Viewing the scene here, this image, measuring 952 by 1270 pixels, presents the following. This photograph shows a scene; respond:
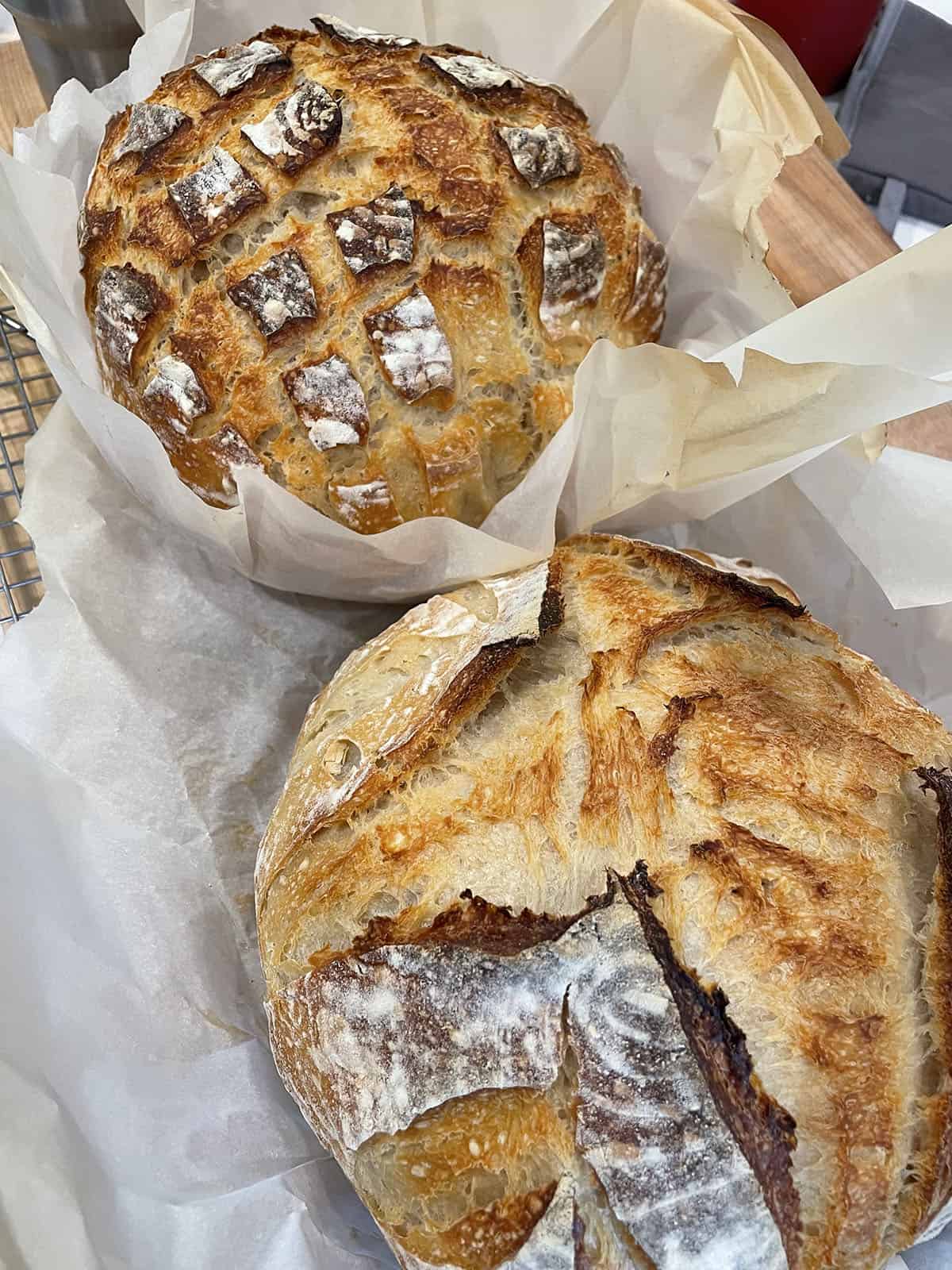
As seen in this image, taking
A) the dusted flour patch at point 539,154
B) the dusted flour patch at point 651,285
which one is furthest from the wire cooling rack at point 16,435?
the dusted flour patch at point 651,285

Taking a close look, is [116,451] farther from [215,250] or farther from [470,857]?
[470,857]

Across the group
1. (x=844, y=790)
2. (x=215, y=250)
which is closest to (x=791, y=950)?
(x=844, y=790)

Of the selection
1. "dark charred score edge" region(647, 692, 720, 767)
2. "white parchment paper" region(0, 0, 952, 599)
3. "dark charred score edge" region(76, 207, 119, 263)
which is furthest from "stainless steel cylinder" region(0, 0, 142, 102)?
"dark charred score edge" region(647, 692, 720, 767)

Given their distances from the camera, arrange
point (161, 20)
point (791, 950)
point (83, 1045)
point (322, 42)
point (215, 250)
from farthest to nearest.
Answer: point (161, 20)
point (322, 42)
point (215, 250)
point (83, 1045)
point (791, 950)

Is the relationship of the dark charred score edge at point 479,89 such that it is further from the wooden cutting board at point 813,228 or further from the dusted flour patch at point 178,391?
the wooden cutting board at point 813,228

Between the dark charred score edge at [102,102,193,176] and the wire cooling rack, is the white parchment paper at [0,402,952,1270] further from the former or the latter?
the dark charred score edge at [102,102,193,176]

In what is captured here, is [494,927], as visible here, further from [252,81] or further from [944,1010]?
[252,81]

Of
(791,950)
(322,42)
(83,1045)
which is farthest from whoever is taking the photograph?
(322,42)
